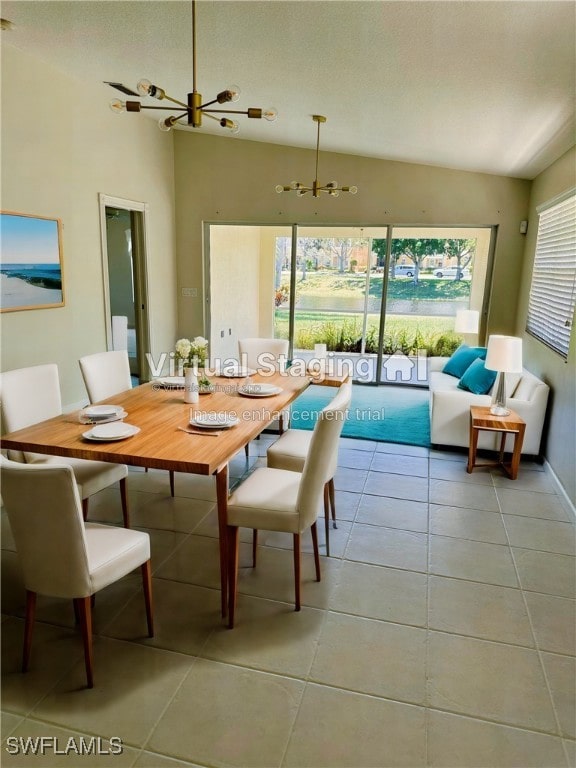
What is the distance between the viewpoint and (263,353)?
4414 millimetres

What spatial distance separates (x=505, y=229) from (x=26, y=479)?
5.74 metres

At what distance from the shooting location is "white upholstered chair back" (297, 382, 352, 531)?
2.17m

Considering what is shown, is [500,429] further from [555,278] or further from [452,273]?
[452,273]

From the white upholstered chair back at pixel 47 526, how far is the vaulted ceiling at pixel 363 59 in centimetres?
247

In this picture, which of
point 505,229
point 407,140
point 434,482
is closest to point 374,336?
point 505,229

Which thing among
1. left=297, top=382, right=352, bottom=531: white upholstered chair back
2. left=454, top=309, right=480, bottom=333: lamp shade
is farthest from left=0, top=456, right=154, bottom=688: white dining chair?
left=454, top=309, right=480, bottom=333: lamp shade

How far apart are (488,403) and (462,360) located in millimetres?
1414

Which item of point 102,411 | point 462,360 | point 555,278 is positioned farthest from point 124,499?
point 462,360

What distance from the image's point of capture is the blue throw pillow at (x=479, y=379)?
459 centimetres

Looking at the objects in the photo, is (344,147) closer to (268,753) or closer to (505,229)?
(505,229)

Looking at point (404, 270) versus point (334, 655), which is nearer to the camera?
point (334, 655)

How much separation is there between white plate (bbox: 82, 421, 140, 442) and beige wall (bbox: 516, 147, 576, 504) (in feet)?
9.17

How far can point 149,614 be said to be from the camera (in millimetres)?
2084

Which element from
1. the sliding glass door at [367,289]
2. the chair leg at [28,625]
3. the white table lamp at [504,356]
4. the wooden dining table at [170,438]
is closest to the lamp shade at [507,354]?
the white table lamp at [504,356]
